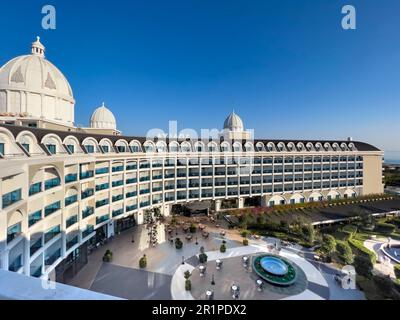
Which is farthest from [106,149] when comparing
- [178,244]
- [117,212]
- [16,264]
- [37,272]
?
[16,264]

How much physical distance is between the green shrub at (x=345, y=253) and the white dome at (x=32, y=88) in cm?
4207

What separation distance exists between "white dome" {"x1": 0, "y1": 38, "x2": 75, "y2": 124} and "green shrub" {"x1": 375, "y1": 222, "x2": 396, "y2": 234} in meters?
52.6

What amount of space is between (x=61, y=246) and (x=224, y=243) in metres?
18.3

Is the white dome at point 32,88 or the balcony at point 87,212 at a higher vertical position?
the white dome at point 32,88

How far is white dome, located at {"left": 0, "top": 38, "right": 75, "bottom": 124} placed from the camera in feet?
100

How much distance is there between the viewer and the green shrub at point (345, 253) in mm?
23016

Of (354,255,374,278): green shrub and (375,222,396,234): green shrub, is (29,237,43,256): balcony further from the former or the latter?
(375,222,396,234): green shrub

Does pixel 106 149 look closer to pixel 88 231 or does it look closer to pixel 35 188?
pixel 88 231

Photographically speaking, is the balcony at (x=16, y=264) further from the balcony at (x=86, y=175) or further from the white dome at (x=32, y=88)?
the white dome at (x=32, y=88)

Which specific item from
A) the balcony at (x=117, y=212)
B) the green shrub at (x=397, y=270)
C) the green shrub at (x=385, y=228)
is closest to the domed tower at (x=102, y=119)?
the balcony at (x=117, y=212)

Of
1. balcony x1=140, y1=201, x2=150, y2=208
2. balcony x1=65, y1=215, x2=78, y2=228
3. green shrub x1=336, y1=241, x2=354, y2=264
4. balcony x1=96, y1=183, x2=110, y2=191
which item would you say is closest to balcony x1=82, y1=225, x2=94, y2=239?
balcony x1=65, y1=215, x2=78, y2=228

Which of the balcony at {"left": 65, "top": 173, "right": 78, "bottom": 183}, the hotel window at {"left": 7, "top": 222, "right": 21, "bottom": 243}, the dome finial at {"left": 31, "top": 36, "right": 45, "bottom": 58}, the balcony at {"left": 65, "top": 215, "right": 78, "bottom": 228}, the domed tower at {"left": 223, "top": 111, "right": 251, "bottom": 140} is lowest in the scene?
the balcony at {"left": 65, "top": 215, "right": 78, "bottom": 228}

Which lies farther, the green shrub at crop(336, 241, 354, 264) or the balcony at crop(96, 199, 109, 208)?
the balcony at crop(96, 199, 109, 208)
